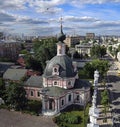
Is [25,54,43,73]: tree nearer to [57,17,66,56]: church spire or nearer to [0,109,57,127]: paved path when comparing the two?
[57,17,66,56]: church spire

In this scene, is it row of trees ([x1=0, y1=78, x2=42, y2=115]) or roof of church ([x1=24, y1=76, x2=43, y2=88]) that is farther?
roof of church ([x1=24, y1=76, x2=43, y2=88])

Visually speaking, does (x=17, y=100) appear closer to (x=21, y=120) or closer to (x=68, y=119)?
(x=21, y=120)

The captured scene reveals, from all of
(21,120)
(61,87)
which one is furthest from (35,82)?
(21,120)

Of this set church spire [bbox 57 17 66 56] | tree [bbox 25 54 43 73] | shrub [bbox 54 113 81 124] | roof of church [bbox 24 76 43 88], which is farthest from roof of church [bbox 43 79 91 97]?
tree [bbox 25 54 43 73]

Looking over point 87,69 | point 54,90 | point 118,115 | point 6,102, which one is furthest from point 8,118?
point 87,69

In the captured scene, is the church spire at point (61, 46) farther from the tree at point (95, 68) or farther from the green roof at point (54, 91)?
the tree at point (95, 68)

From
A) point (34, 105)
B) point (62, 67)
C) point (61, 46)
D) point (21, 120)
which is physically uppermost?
point (61, 46)

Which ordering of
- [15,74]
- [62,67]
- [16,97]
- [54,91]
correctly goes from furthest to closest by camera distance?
[15,74], [62,67], [54,91], [16,97]
